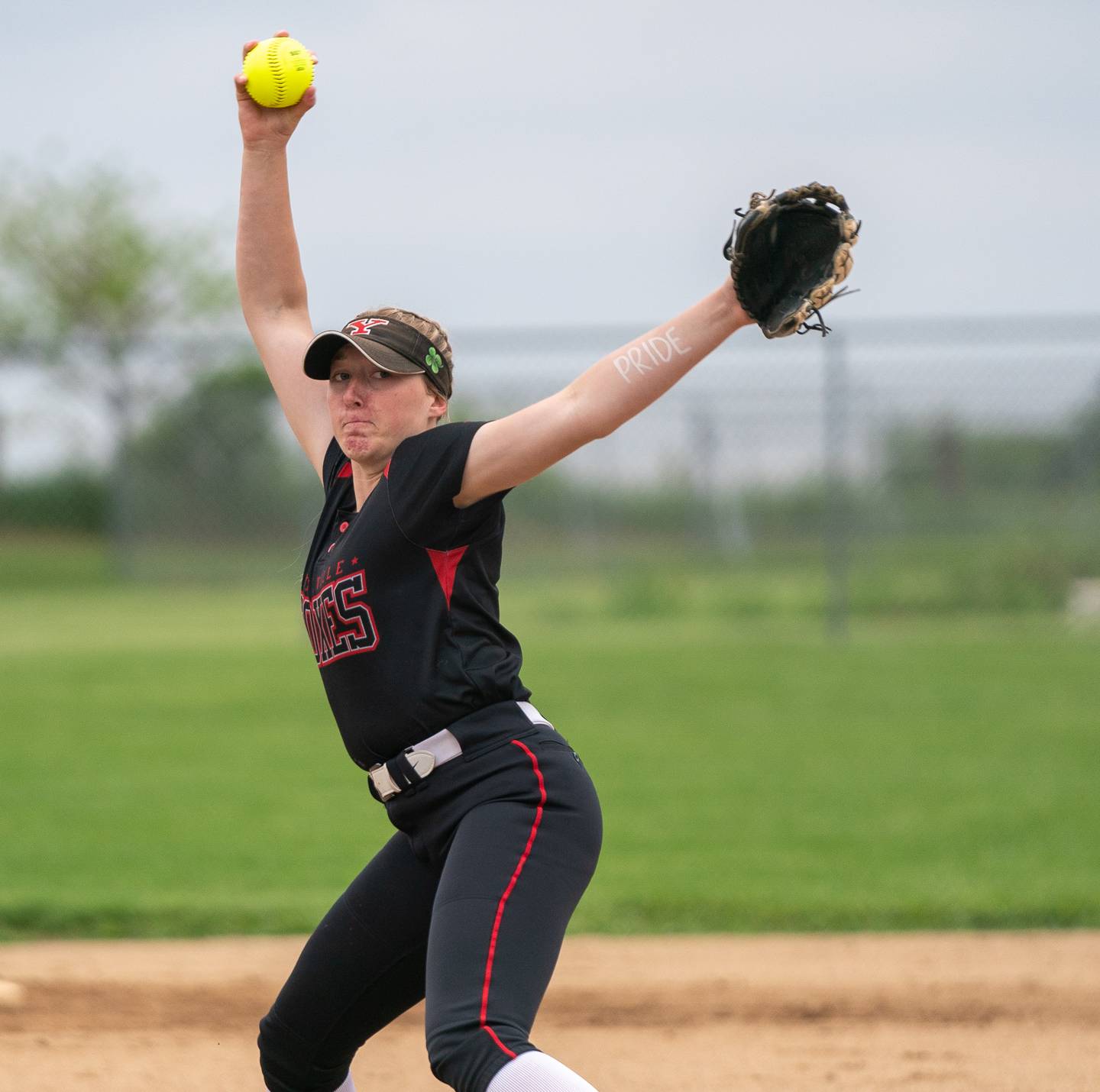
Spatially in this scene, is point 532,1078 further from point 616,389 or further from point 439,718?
point 616,389

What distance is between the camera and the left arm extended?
2361 millimetres

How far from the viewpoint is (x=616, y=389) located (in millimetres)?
2367

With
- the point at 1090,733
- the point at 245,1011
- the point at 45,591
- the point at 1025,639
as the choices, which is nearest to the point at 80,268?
the point at 45,591

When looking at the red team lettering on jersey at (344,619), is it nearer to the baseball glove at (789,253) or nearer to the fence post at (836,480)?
the baseball glove at (789,253)

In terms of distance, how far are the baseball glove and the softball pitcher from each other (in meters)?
0.05

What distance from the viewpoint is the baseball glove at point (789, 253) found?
235cm

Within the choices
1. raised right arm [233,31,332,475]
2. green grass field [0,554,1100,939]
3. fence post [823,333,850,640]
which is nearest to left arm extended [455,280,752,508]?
raised right arm [233,31,332,475]

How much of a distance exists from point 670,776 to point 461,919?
496cm

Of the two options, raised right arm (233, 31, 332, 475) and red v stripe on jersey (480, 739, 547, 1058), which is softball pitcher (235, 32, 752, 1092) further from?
raised right arm (233, 31, 332, 475)

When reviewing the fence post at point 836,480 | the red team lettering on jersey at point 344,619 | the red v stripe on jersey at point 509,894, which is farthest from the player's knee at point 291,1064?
the fence post at point 836,480

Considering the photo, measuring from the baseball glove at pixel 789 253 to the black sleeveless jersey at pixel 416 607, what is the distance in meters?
0.54

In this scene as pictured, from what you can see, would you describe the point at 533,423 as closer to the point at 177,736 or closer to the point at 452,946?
the point at 452,946

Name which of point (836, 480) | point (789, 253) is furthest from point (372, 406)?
point (836, 480)

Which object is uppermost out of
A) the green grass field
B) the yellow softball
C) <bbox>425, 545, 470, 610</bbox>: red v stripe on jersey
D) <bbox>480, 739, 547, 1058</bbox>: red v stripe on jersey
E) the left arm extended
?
the yellow softball
